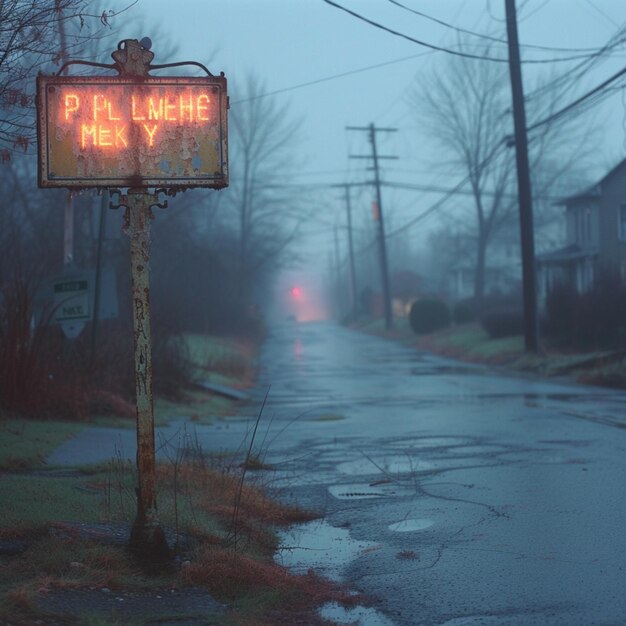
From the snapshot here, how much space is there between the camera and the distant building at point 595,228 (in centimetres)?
4500

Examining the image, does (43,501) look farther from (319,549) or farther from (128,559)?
(319,549)

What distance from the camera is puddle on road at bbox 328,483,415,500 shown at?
30.5 feet

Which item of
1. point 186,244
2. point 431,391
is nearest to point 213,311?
point 186,244

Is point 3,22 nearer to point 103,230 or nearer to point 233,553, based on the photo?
point 233,553

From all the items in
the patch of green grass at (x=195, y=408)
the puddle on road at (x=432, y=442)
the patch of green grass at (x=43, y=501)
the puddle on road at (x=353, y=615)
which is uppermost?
the patch of green grass at (x=43, y=501)

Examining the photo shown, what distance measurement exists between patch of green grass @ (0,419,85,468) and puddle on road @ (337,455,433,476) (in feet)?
10.5

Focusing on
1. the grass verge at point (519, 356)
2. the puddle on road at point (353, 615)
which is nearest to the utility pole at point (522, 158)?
the grass verge at point (519, 356)

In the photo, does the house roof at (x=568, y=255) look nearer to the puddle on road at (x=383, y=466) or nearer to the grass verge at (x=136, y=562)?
the puddle on road at (x=383, y=466)

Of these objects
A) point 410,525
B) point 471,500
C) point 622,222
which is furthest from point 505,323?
point 410,525

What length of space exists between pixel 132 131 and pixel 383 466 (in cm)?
584

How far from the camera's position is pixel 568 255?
48281 mm

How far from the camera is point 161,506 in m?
7.55

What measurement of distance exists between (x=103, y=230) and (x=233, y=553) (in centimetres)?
1064

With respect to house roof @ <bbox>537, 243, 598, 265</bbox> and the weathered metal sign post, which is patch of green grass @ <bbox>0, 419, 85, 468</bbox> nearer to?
the weathered metal sign post
